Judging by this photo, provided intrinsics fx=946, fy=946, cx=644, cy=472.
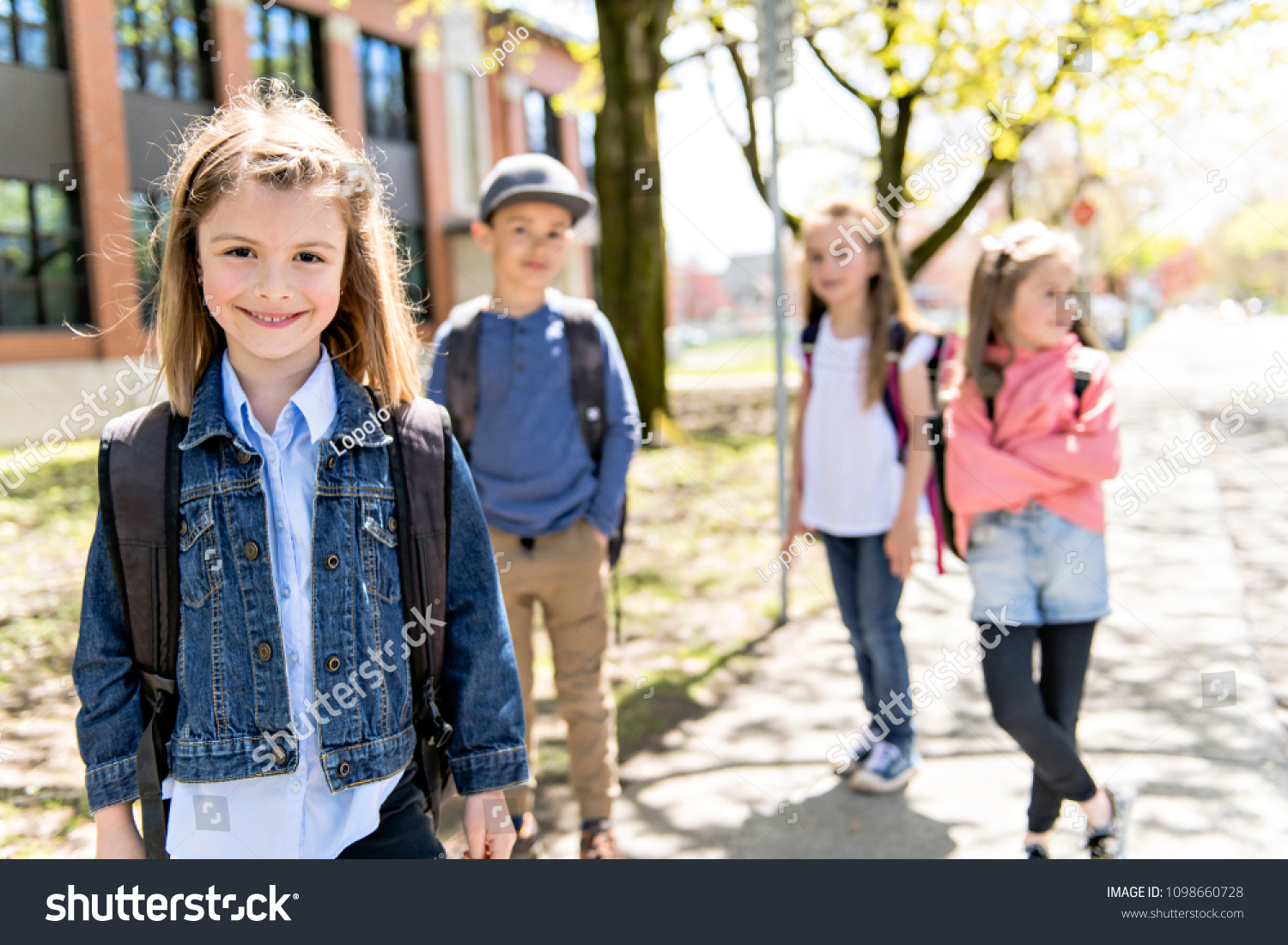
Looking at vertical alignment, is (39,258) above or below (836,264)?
above

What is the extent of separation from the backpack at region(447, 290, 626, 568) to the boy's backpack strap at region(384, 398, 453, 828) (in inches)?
45.8

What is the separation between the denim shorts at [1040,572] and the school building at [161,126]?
165cm

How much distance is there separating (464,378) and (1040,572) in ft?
5.58

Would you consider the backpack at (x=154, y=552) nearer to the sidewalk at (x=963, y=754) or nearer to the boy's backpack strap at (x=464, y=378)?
the boy's backpack strap at (x=464, y=378)

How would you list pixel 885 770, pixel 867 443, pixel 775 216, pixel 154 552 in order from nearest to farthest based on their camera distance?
1. pixel 154 552
2. pixel 867 443
3. pixel 885 770
4. pixel 775 216

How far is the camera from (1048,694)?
2.62m

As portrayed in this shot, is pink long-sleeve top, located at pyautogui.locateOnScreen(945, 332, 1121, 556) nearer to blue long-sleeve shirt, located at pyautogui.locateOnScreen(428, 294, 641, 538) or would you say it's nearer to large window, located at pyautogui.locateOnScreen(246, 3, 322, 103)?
blue long-sleeve shirt, located at pyautogui.locateOnScreen(428, 294, 641, 538)

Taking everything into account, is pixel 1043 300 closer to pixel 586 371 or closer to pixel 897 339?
pixel 897 339

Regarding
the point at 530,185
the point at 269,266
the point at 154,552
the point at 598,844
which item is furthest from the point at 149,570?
the point at 598,844

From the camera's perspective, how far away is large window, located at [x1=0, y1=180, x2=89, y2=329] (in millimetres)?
7375

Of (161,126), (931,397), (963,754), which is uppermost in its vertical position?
(161,126)

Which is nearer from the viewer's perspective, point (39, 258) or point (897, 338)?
point (897, 338)

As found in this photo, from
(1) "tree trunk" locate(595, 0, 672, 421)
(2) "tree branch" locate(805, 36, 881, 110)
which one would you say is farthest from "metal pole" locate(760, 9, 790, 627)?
(2) "tree branch" locate(805, 36, 881, 110)
